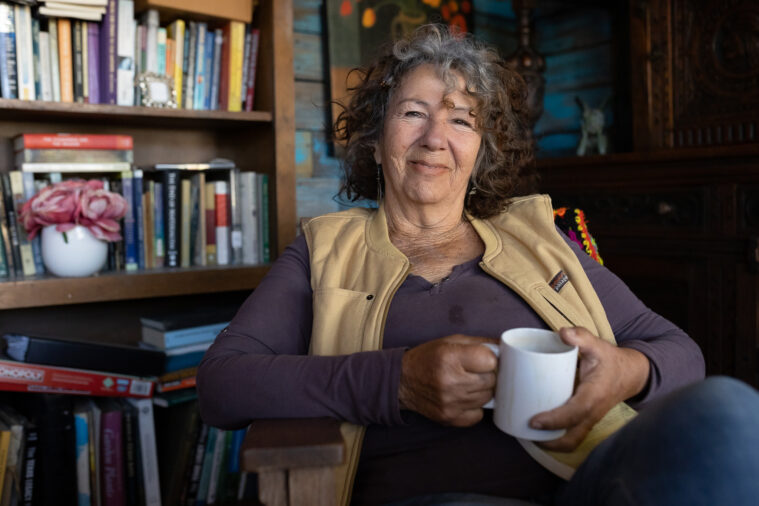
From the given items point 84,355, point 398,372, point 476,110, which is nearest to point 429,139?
point 476,110

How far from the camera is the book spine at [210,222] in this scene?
203 cm

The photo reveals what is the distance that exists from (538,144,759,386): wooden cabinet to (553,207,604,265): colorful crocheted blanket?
0.52m

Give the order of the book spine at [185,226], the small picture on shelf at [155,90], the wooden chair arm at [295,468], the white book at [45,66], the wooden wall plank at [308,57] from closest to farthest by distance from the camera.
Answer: the wooden chair arm at [295,468] < the white book at [45,66] < the small picture on shelf at [155,90] < the book spine at [185,226] < the wooden wall plank at [308,57]

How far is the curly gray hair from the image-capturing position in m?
1.38

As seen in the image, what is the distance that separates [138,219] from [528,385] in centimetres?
144

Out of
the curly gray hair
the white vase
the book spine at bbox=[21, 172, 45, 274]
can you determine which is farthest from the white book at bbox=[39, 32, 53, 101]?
the curly gray hair

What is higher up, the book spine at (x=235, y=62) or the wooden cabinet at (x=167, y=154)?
the book spine at (x=235, y=62)

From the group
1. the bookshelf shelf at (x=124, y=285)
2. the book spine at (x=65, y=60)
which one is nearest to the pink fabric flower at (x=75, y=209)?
the bookshelf shelf at (x=124, y=285)

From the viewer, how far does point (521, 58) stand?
8.19 feet

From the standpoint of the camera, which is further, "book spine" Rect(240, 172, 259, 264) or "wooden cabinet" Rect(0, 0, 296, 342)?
"book spine" Rect(240, 172, 259, 264)

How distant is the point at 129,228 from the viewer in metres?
1.91

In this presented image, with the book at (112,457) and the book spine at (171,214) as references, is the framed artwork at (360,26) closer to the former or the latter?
the book spine at (171,214)

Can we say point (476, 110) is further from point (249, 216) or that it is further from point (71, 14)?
point (71, 14)

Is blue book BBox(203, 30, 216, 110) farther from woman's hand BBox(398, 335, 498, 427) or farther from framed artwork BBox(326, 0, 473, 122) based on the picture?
woman's hand BBox(398, 335, 498, 427)
